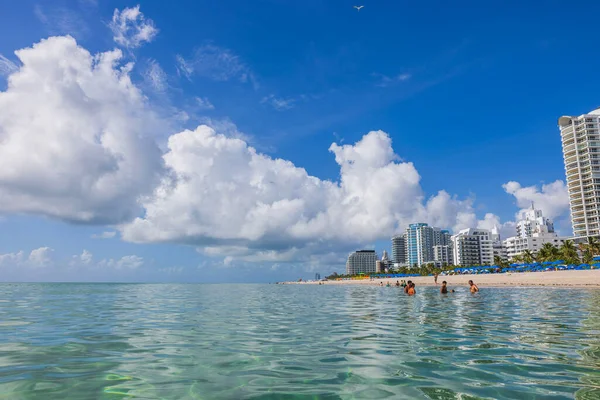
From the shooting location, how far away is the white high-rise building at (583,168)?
15675cm

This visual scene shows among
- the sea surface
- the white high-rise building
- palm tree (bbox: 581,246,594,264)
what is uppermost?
the white high-rise building

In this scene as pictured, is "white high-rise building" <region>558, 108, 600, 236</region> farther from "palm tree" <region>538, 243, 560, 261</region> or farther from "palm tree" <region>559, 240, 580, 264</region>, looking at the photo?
"palm tree" <region>559, 240, 580, 264</region>

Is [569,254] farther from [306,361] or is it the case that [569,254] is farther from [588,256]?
[306,361]

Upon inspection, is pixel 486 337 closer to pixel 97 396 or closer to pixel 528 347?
pixel 528 347

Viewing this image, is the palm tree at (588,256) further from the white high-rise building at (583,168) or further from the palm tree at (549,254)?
the white high-rise building at (583,168)

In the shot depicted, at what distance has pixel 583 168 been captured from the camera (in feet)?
540

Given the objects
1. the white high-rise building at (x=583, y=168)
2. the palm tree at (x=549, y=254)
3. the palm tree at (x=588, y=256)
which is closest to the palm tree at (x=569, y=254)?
the palm tree at (x=588, y=256)

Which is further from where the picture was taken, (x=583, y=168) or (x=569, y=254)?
(x=583, y=168)

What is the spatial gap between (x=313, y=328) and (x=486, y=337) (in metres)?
7.56

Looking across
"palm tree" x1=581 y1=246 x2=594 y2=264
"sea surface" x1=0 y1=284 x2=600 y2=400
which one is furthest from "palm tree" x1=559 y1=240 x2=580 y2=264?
"sea surface" x1=0 y1=284 x2=600 y2=400

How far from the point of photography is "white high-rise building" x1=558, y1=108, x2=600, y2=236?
156750mm

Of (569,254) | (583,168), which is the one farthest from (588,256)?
(583,168)

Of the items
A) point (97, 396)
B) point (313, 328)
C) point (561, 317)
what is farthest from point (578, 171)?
point (97, 396)

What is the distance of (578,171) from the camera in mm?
164875
